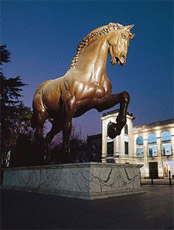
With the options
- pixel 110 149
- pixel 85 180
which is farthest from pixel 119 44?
pixel 110 149

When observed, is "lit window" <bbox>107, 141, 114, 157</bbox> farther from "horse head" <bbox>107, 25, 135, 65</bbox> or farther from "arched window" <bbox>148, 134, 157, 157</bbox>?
"horse head" <bbox>107, 25, 135, 65</bbox>

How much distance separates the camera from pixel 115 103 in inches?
193

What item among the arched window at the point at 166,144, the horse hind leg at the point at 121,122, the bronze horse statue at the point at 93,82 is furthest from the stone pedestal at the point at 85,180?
the arched window at the point at 166,144

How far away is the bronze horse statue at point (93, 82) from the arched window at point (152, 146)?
34.3 metres

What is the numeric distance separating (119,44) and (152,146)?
35.0 m

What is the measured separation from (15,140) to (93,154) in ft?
123

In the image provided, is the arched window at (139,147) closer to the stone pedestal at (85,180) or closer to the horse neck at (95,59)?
the stone pedestal at (85,180)

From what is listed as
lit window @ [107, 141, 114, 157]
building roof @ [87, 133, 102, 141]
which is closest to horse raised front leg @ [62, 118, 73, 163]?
lit window @ [107, 141, 114, 157]

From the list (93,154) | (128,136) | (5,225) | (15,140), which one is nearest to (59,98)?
(5,225)

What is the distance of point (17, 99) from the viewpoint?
12555 millimetres

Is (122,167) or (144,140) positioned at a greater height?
(144,140)

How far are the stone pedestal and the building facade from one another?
103 ft

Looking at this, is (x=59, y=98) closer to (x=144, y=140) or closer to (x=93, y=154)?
(x=144, y=140)

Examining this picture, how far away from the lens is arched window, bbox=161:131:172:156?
112 ft
